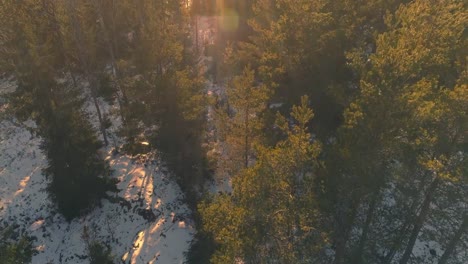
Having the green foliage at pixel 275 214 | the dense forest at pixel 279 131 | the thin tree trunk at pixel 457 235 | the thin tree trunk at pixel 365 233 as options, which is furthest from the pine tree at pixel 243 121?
the thin tree trunk at pixel 457 235

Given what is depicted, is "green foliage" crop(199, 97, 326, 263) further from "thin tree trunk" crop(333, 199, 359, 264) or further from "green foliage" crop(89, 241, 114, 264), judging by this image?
"green foliage" crop(89, 241, 114, 264)

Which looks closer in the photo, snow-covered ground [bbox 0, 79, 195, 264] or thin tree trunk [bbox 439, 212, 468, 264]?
thin tree trunk [bbox 439, 212, 468, 264]

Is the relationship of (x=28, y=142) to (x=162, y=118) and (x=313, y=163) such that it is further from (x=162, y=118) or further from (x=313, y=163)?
(x=313, y=163)

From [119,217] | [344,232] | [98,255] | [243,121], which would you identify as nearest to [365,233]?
[344,232]

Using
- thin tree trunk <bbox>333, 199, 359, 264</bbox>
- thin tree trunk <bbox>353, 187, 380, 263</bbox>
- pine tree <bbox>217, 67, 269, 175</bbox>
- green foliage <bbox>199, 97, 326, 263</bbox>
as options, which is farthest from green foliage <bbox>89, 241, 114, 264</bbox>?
thin tree trunk <bbox>353, 187, 380, 263</bbox>

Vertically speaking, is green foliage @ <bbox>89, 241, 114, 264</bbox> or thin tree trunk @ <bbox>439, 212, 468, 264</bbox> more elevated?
thin tree trunk @ <bbox>439, 212, 468, 264</bbox>

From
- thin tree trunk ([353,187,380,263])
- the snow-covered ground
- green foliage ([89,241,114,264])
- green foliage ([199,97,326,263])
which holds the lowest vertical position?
the snow-covered ground

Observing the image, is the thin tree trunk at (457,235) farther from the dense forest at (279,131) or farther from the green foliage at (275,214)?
the green foliage at (275,214)

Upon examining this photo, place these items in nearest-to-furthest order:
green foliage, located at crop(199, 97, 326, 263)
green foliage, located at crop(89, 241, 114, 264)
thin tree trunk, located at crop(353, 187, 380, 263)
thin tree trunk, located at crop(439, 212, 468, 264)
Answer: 1. green foliage, located at crop(199, 97, 326, 263)
2. thin tree trunk, located at crop(439, 212, 468, 264)
3. thin tree trunk, located at crop(353, 187, 380, 263)
4. green foliage, located at crop(89, 241, 114, 264)
